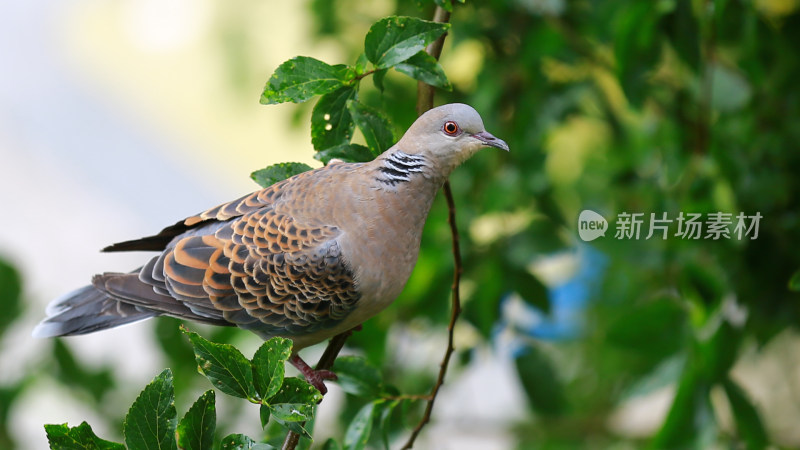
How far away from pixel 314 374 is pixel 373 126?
0.31m

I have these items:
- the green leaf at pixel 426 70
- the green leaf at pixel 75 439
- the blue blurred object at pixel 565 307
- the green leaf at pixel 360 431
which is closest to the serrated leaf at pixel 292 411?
the green leaf at pixel 75 439

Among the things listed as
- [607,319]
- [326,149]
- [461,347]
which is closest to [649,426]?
[607,319]

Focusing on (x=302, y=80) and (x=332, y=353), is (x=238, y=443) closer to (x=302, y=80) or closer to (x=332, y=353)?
(x=332, y=353)

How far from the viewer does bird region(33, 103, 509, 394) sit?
2.81 ft

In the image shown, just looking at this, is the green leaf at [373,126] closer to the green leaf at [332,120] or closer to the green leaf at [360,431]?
the green leaf at [332,120]

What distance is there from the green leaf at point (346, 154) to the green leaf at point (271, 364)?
25cm

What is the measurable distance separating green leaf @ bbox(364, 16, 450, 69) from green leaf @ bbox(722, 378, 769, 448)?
35.3 inches

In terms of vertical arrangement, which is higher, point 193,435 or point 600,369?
point 193,435

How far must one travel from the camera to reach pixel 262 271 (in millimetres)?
924

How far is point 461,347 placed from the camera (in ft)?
5.45

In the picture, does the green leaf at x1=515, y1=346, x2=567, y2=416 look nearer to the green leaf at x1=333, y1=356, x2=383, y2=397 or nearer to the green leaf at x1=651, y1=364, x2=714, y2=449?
the green leaf at x1=651, y1=364, x2=714, y2=449

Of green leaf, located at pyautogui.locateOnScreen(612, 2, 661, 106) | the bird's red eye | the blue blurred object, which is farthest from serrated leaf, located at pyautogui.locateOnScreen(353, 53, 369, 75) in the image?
the blue blurred object

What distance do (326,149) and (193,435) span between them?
1.15ft

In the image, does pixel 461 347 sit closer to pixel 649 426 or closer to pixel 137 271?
pixel 137 271
